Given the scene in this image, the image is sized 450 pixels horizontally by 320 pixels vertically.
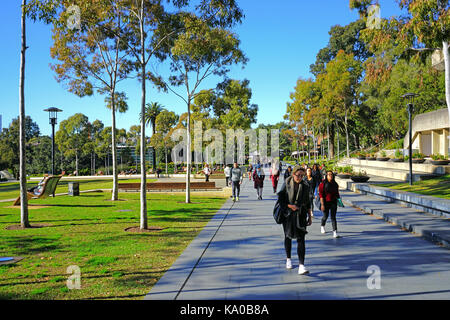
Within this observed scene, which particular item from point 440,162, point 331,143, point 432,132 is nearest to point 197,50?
point 440,162

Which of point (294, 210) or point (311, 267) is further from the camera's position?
point (311, 267)

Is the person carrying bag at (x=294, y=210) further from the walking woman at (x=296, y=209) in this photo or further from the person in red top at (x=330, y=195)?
the person in red top at (x=330, y=195)

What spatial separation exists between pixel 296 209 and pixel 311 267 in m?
1.10

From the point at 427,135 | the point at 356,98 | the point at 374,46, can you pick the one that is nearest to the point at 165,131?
the point at 356,98

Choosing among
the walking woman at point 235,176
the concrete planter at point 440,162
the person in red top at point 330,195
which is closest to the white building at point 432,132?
the concrete planter at point 440,162

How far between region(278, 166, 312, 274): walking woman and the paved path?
487 millimetres

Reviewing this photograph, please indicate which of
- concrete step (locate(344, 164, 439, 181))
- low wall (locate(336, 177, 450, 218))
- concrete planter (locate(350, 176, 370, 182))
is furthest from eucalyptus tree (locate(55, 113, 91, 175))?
low wall (locate(336, 177, 450, 218))

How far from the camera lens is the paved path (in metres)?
4.98

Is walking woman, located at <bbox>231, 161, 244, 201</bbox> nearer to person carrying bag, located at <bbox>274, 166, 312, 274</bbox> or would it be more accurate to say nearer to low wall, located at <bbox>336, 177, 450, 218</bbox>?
low wall, located at <bbox>336, 177, 450, 218</bbox>

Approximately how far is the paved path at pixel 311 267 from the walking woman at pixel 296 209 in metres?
0.49

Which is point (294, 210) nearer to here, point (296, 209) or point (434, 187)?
point (296, 209)

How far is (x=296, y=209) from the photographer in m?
5.99
